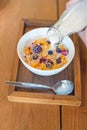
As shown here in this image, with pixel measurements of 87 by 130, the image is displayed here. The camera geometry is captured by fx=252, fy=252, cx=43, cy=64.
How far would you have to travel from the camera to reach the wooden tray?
0.70 m

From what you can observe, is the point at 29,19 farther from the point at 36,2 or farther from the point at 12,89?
the point at 12,89

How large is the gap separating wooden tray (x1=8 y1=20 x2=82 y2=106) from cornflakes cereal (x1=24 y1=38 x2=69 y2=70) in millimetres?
29

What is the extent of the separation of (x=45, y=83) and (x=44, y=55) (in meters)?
0.10

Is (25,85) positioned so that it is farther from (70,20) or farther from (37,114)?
(70,20)

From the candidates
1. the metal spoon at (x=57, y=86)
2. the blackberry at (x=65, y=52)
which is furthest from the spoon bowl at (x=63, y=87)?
the blackberry at (x=65, y=52)

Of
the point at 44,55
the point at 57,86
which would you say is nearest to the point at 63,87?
the point at 57,86

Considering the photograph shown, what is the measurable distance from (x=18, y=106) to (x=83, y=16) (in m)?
0.33

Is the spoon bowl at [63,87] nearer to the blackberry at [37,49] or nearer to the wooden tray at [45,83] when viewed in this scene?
the wooden tray at [45,83]

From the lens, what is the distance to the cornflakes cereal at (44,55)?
773 millimetres

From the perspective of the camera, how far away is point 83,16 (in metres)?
0.75

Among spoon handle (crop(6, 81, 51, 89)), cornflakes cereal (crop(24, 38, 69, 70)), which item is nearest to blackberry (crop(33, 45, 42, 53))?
cornflakes cereal (crop(24, 38, 69, 70))

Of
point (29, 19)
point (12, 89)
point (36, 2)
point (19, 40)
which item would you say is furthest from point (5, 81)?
point (36, 2)

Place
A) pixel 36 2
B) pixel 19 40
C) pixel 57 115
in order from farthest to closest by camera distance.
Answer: pixel 36 2
pixel 19 40
pixel 57 115

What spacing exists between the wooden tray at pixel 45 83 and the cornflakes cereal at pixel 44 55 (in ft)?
0.10
